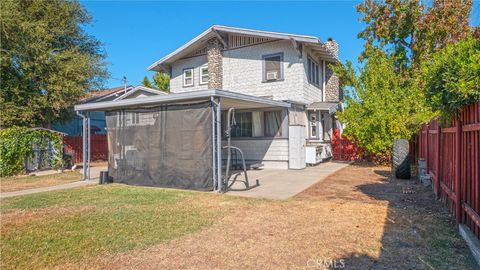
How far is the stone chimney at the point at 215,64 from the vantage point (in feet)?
52.0

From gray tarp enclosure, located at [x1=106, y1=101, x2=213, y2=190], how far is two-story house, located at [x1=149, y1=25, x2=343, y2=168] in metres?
5.65

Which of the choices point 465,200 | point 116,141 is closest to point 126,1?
point 116,141

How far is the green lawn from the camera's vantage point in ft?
13.8

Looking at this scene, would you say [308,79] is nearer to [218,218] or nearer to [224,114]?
[224,114]

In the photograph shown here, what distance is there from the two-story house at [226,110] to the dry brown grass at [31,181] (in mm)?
2193

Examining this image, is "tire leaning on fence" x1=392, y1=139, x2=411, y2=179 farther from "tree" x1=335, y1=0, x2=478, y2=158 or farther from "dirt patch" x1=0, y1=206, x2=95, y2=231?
"dirt patch" x1=0, y1=206, x2=95, y2=231

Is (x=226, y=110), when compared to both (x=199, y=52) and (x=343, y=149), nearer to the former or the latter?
(x=199, y=52)

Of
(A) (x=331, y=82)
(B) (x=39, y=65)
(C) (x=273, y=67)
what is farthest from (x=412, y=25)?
(B) (x=39, y=65)

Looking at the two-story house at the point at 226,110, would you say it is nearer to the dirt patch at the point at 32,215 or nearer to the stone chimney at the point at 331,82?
the stone chimney at the point at 331,82

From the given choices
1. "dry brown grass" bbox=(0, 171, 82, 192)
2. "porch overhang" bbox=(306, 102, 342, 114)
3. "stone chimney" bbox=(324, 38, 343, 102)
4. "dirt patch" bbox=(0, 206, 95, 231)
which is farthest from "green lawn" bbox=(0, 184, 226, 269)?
"stone chimney" bbox=(324, 38, 343, 102)

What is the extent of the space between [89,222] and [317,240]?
3.84 m

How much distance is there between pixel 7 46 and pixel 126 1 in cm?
785

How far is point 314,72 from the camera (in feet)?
51.8

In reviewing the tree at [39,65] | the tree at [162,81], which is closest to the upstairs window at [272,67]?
the tree at [39,65]
